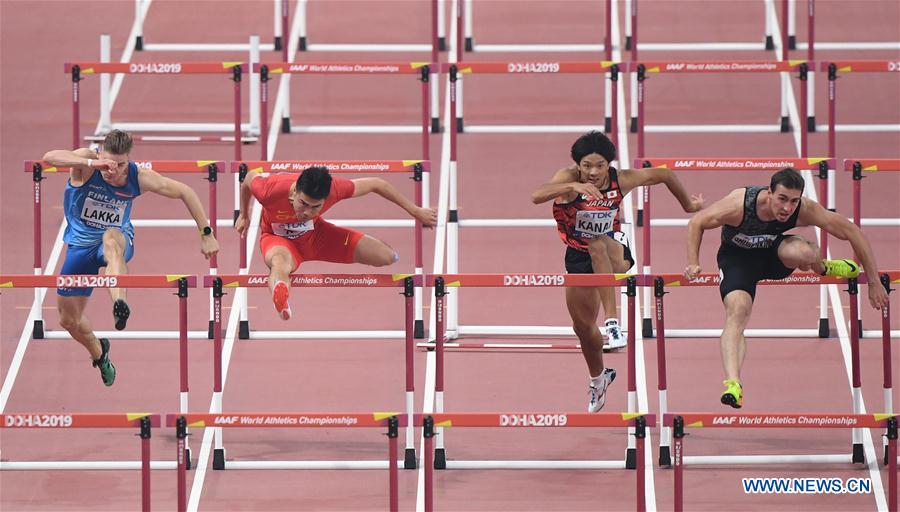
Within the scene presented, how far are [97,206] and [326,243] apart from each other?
1.36 m

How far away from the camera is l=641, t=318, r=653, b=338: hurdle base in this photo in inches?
454

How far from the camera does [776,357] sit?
11344 mm

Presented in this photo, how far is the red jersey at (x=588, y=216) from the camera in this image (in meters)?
9.94

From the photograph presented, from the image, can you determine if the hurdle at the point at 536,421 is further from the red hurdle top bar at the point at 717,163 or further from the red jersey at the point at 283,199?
the red hurdle top bar at the point at 717,163

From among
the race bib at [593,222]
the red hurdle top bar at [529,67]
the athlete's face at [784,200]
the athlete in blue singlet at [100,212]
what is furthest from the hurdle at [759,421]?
the red hurdle top bar at [529,67]

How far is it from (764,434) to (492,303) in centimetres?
239

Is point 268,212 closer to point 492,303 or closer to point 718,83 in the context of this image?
point 492,303

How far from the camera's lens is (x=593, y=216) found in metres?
9.98

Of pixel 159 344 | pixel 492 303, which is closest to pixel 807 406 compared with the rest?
pixel 492 303

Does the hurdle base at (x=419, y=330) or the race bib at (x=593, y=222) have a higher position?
the race bib at (x=593, y=222)

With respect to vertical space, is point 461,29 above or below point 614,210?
above

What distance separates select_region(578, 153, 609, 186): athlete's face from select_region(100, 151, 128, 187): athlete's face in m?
2.57

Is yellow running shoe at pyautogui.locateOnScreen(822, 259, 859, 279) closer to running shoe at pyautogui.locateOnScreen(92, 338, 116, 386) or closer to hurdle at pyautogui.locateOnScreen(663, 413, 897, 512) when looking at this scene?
hurdle at pyautogui.locateOnScreen(663, 413, 897, 512)
